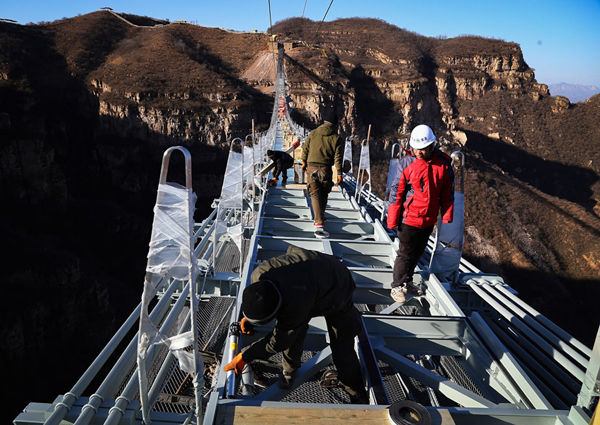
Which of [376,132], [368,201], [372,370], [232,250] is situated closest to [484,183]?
[376,132]

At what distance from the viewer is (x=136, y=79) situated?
47.2 m

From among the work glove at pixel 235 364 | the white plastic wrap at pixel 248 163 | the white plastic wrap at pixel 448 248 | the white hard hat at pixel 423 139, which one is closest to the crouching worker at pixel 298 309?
the work glove at pixel 235 364

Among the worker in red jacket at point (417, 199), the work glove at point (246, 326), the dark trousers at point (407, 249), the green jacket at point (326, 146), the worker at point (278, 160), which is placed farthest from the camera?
the worker at point (278, 160)

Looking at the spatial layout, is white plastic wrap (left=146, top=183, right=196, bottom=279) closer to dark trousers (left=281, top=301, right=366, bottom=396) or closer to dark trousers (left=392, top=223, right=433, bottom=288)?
dark trousers (left=281, top=301, right=366, bottom=396)

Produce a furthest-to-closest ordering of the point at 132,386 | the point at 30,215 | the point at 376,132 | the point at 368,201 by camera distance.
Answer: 1. the point at 376,132
2. the point at 30,215
3. the point at 368,201
4. the point at 132,386

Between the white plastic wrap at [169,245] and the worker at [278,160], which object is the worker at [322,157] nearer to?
the worker at [278,160]

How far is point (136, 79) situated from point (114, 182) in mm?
13775

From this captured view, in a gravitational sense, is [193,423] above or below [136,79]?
below

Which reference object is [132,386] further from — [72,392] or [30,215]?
[30,215]

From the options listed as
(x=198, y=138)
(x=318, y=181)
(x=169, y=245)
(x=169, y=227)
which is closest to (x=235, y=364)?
(x=169, y=245)

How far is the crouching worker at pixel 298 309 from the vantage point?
7.54 ft

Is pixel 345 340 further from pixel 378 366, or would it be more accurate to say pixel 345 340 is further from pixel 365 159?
pixel 365 159

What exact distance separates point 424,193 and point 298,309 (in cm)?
196

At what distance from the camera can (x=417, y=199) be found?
3725 mm
